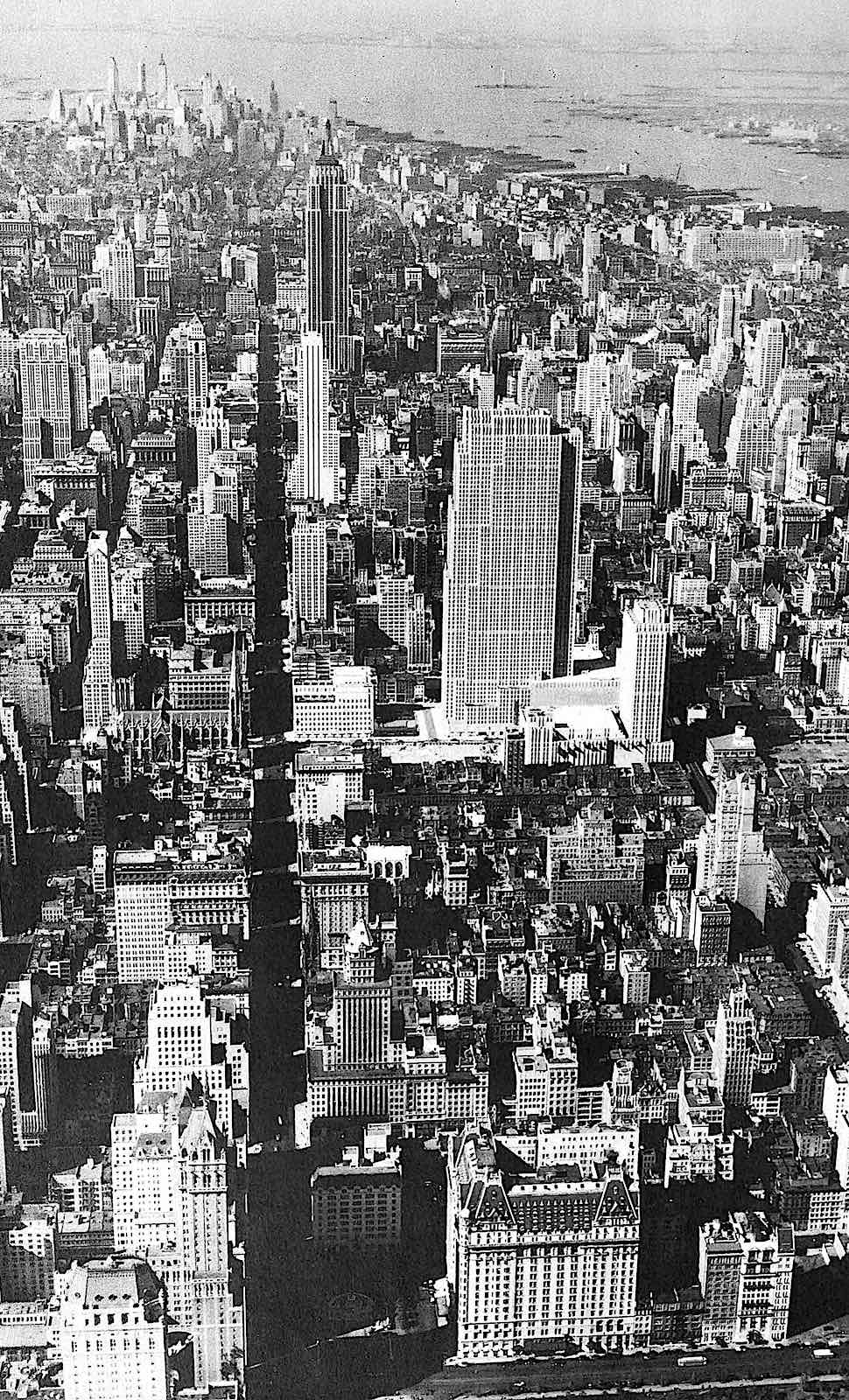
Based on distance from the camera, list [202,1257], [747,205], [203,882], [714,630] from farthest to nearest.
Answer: [714,630], [747,205], [203,882], [202,1257]

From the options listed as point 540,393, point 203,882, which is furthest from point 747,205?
point 203,882

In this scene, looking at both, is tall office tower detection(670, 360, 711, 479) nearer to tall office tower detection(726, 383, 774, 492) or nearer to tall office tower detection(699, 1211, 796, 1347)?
tall office tower detection(726, 383, 774, 492)

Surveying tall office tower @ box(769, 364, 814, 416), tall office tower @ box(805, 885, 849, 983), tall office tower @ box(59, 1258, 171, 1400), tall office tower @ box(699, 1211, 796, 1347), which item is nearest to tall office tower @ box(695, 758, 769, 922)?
tall office tower @ box(805, 885, 849, 983)

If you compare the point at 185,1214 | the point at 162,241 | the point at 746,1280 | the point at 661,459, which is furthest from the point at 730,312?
the point at 185,1214

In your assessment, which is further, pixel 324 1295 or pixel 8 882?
pixel 8 882

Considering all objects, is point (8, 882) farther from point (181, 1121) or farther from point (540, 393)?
point (540, 393)

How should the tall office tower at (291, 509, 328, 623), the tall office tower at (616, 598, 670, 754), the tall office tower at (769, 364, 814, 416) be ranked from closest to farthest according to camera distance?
1. the tall office tower at (616, 598, 670, 754)
2. the tall office tower at (291, 509, 328, 623)
3. the tall office tower at (769, 364, 814, 416)
